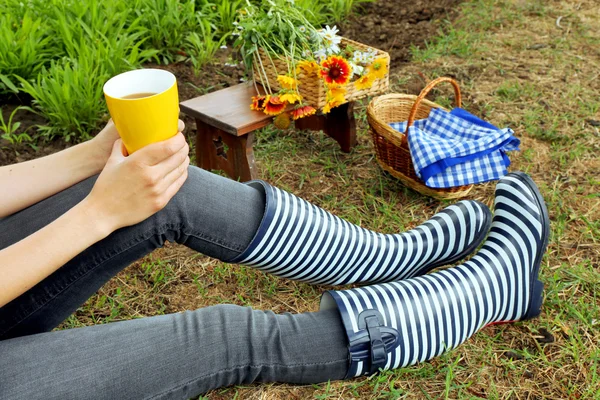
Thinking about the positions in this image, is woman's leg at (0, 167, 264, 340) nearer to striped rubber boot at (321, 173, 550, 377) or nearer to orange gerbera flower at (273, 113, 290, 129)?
striped rubber boot at (321, 173, 550, 377)

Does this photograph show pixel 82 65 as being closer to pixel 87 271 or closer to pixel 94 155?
pixel 94 155

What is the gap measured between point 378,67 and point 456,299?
1095 millimetres

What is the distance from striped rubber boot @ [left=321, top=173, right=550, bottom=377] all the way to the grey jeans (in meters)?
0.06

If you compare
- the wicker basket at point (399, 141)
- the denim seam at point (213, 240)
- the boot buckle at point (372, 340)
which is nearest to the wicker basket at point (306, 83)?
the wicker basket at point (399, 141)

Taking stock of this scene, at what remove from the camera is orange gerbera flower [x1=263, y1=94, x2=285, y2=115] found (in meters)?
2.18

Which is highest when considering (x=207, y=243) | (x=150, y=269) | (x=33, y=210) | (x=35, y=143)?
(x=33, y=210)

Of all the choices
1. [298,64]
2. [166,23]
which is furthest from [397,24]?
[298,64]

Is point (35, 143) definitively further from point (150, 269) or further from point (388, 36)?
point (388, 36)

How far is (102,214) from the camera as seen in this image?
1201mm

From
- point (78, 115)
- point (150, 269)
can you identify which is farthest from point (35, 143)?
point (150, 269)

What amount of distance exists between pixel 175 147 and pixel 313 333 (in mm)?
534

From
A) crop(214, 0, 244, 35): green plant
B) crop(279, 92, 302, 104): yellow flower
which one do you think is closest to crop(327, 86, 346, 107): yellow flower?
crop(279, 92, 302, 104): yellow flower

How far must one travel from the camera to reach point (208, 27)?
304cm

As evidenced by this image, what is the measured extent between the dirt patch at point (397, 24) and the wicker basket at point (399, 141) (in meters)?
0.76
